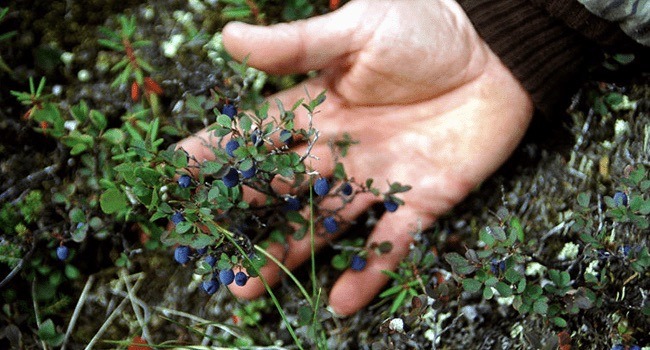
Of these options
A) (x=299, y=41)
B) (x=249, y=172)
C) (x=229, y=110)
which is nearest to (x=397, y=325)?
(x=249, y=172)

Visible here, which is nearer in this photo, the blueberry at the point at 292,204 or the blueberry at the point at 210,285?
the blueberry at the point at 210,285

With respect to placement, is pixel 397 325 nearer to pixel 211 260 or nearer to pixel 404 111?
pixel 211 260

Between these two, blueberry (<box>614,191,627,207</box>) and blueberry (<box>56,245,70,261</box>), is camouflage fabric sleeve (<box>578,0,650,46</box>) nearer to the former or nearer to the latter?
blueberry (<box>614,191,627,207</box>)

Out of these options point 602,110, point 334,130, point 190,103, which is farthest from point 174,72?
point 602,110

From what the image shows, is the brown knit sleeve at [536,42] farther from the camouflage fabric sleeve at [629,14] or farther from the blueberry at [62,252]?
the blueberry at [62,252]

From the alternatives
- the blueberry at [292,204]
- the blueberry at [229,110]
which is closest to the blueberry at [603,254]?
the blueberry at [292,204]

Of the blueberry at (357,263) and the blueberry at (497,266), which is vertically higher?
the blueberry at (497,266)
